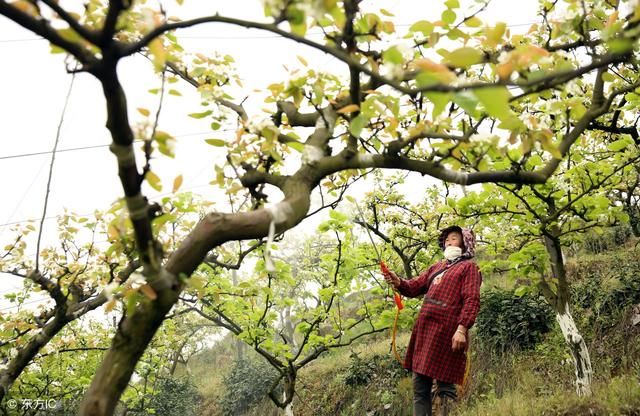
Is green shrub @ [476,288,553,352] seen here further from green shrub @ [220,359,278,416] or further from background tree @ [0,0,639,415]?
green shrub @ [220,359,278,416]

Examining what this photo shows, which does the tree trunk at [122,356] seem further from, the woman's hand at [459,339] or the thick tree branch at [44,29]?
the woman's hand at [459,339]

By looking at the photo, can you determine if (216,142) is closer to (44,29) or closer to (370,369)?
(44,29)

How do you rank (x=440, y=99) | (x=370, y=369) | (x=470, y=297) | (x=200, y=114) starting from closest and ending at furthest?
(x=440, y=99)
(x=200, y=114)
(x=470, y=297)
(x=370, y=369)

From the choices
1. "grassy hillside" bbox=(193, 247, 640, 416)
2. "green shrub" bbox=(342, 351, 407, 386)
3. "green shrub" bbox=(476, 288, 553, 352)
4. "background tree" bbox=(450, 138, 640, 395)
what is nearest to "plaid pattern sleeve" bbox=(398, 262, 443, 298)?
"background tree" bbox=(450, 138, 640, 395)

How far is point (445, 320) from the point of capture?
11.4ft

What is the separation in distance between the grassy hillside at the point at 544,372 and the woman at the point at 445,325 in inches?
46.4

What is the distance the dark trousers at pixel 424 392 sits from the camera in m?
3.41

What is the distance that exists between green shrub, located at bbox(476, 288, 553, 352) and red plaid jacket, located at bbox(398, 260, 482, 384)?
4504 millimetres

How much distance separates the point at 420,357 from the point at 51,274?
3469mm

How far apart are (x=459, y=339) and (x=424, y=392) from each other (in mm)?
621

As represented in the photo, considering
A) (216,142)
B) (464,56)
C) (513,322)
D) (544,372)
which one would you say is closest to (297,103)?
(216,142)

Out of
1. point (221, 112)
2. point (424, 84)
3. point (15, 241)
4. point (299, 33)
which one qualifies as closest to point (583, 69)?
point (424, 84)

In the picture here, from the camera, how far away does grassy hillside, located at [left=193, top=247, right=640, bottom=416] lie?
414 centimetres

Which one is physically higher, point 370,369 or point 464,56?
point 464,56
